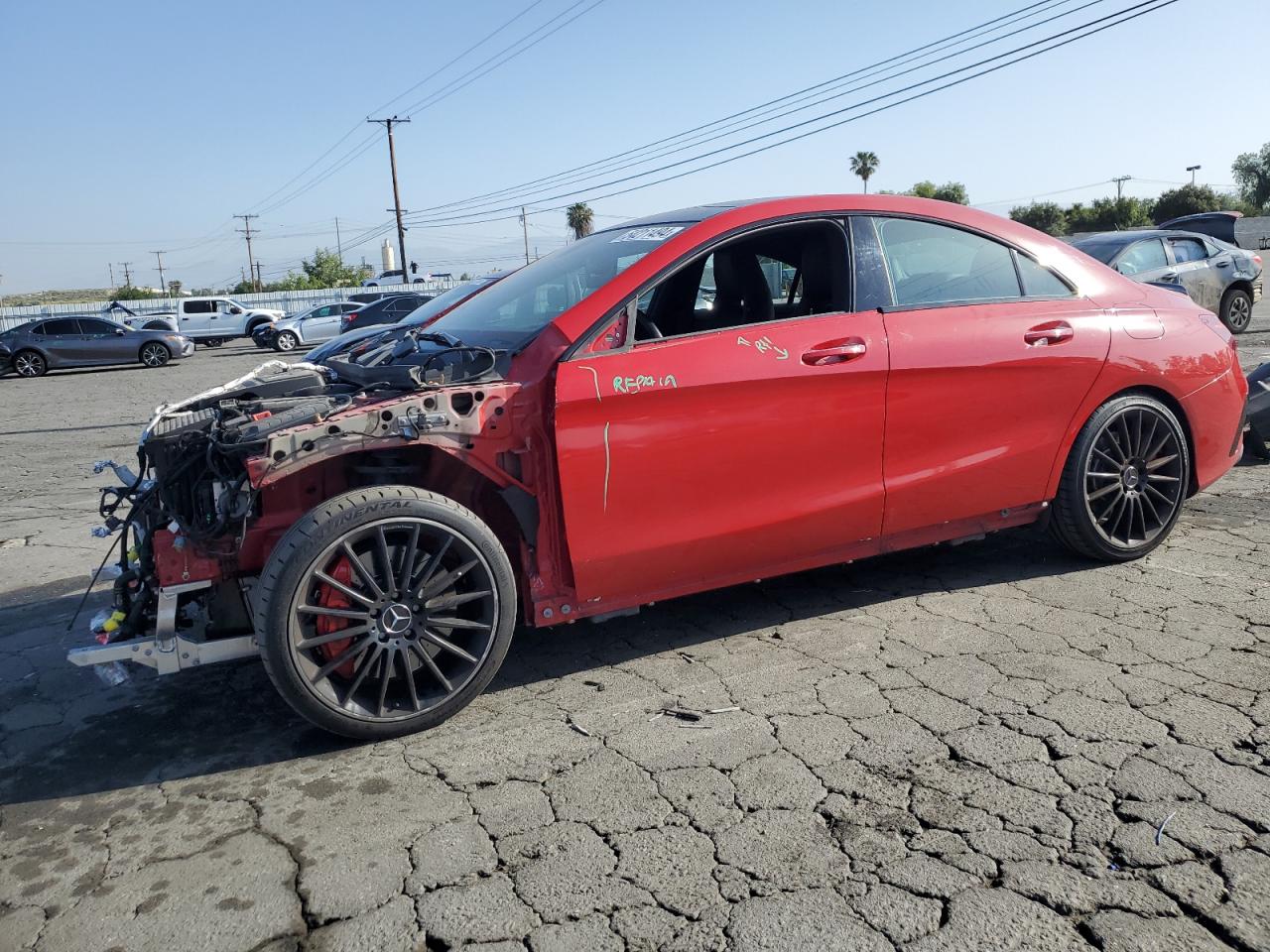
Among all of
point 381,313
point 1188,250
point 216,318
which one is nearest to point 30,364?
point 381,313

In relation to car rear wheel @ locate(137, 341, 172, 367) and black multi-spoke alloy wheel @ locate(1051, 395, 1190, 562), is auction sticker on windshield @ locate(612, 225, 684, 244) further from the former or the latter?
car rear wheel @ locate(137, 341, 172, 367)

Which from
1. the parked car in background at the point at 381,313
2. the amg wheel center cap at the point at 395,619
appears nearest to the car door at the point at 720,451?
the amg wheel center cap at the point at 395,619

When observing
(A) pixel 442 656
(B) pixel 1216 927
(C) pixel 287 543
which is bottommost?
(B) pixel 1216 927

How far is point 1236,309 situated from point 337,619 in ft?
48.7

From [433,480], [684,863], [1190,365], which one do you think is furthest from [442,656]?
[1190,365]

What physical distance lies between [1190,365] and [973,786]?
2778 millimetres

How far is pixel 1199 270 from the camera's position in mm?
13250

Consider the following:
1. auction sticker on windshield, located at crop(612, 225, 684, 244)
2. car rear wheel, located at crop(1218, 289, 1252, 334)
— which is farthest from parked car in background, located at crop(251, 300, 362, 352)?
A: auction sticker on windshield, located at crop(612, 225, 684, 244)

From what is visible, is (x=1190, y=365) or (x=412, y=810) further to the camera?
(x=1190, y=365)

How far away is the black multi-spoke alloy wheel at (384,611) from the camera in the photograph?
10.2 ft

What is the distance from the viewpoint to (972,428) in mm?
4098

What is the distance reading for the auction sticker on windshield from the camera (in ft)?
12.9

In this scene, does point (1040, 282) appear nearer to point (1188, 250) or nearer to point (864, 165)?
point (1188, 250)

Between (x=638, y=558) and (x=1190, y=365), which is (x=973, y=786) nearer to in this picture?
(x=638, y=558)
